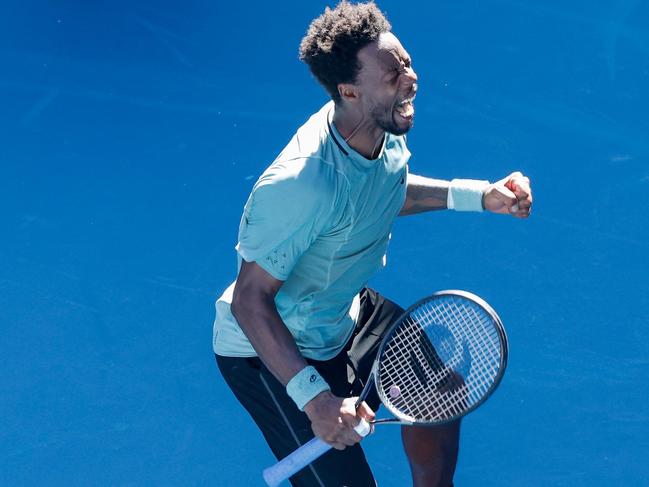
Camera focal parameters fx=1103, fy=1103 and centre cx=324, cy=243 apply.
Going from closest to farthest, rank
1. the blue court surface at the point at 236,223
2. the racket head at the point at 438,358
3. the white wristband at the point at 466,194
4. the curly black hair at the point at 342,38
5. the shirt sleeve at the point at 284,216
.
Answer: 1. the shirt sleeve at the point at 284,216
2. the curly black hair at the point at 342,38
3. the racket head at the point at 438,358
4. the white wristband at the point at 466,194
5. the blue court surface at the point at 236,223

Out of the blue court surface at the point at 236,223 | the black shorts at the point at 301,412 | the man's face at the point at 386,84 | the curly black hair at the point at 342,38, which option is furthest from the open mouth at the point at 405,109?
the blue court surface at the point at 236,223

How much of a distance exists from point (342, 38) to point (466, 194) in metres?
0.53

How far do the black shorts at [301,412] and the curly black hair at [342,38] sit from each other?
0.65m

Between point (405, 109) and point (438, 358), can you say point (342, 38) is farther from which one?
point (438, 358)

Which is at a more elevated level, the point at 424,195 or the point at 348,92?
the point at 348,92

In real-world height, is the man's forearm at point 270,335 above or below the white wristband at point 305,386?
above

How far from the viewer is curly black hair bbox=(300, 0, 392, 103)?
90.5 inches

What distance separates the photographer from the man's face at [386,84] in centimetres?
232

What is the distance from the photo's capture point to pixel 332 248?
93.3 inches

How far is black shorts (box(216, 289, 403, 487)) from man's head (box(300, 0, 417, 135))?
577 millimetres

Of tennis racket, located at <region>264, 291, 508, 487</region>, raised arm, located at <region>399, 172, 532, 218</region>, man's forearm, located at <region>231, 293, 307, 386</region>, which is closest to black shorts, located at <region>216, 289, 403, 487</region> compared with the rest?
tennis racket, located at <region>264, 291, 508, 487</region>

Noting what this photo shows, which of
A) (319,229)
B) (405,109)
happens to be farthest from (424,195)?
(319,229)

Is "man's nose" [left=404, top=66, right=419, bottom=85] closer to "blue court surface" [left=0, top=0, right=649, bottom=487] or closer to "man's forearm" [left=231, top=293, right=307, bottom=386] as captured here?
"man's forearm" [left=231, top=293, right=307, bottom=386]

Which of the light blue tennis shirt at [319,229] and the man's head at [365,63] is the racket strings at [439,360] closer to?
the light blue tennis shirt at [319,229]
